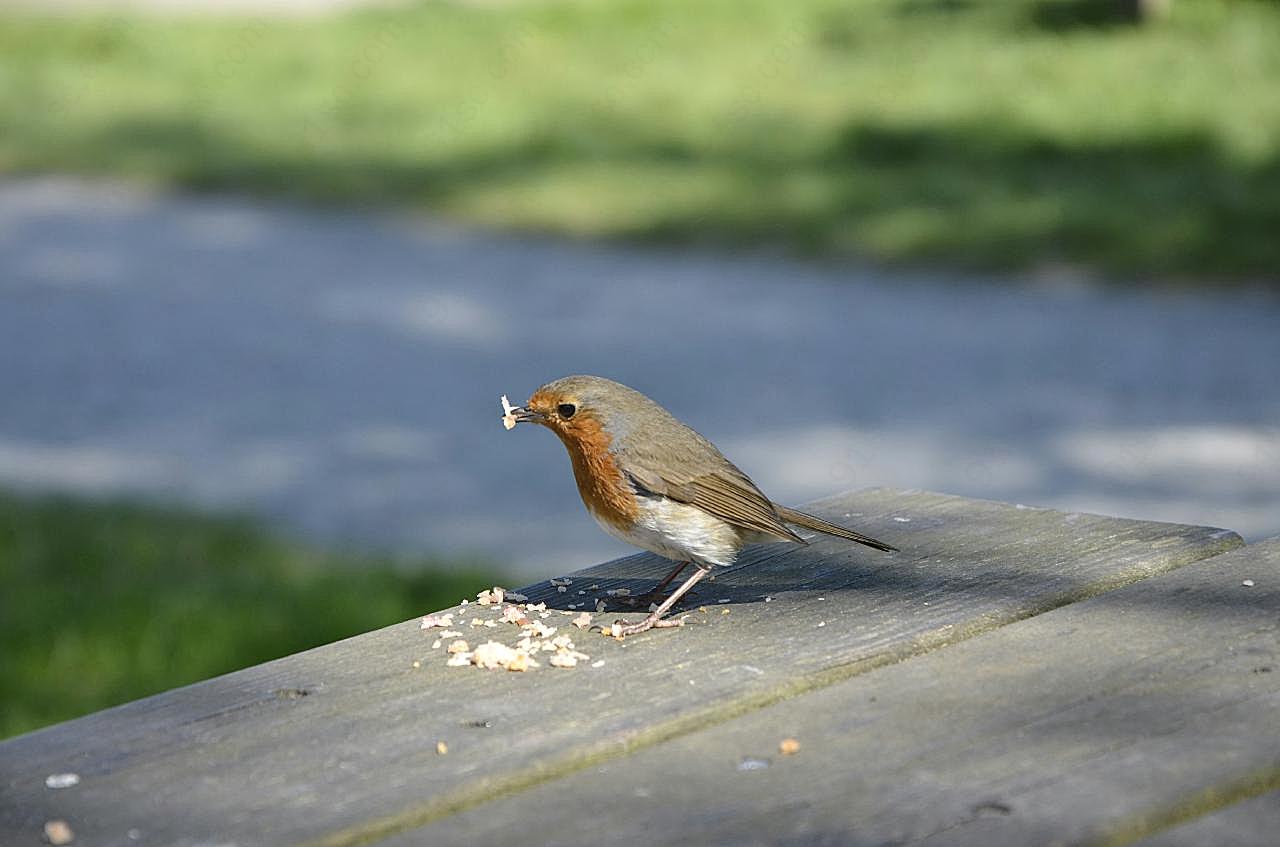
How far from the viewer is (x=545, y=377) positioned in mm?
7641

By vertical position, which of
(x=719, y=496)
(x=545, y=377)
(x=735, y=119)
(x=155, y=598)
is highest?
(x=735, y=119)

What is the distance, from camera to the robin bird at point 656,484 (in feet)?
8.83

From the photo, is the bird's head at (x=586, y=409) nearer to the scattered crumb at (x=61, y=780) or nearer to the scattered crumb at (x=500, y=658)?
the scattered crumb at (x=500, y=658)

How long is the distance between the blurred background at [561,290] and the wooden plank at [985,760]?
10.3 ft

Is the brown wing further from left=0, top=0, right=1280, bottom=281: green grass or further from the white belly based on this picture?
left=0, top=0, right=1280, bottom=281: green grass

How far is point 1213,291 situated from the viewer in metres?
8.48

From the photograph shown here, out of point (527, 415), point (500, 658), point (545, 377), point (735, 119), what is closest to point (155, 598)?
point (545, 377)

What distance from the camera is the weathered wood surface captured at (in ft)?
5.74

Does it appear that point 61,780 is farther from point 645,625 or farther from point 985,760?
point 985,760

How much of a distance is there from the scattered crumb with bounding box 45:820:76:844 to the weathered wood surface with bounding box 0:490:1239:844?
0.5 inches

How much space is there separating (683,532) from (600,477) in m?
0.19

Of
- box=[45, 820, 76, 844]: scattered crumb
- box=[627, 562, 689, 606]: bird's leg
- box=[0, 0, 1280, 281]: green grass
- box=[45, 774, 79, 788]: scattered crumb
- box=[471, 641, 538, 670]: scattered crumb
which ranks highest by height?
box=[0, 0, 1280, 281]: green grass

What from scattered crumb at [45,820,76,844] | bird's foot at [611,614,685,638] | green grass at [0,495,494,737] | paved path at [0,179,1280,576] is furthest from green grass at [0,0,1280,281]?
scattered crumb at [45,820,76,844]

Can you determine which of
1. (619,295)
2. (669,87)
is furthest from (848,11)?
(619,295)
